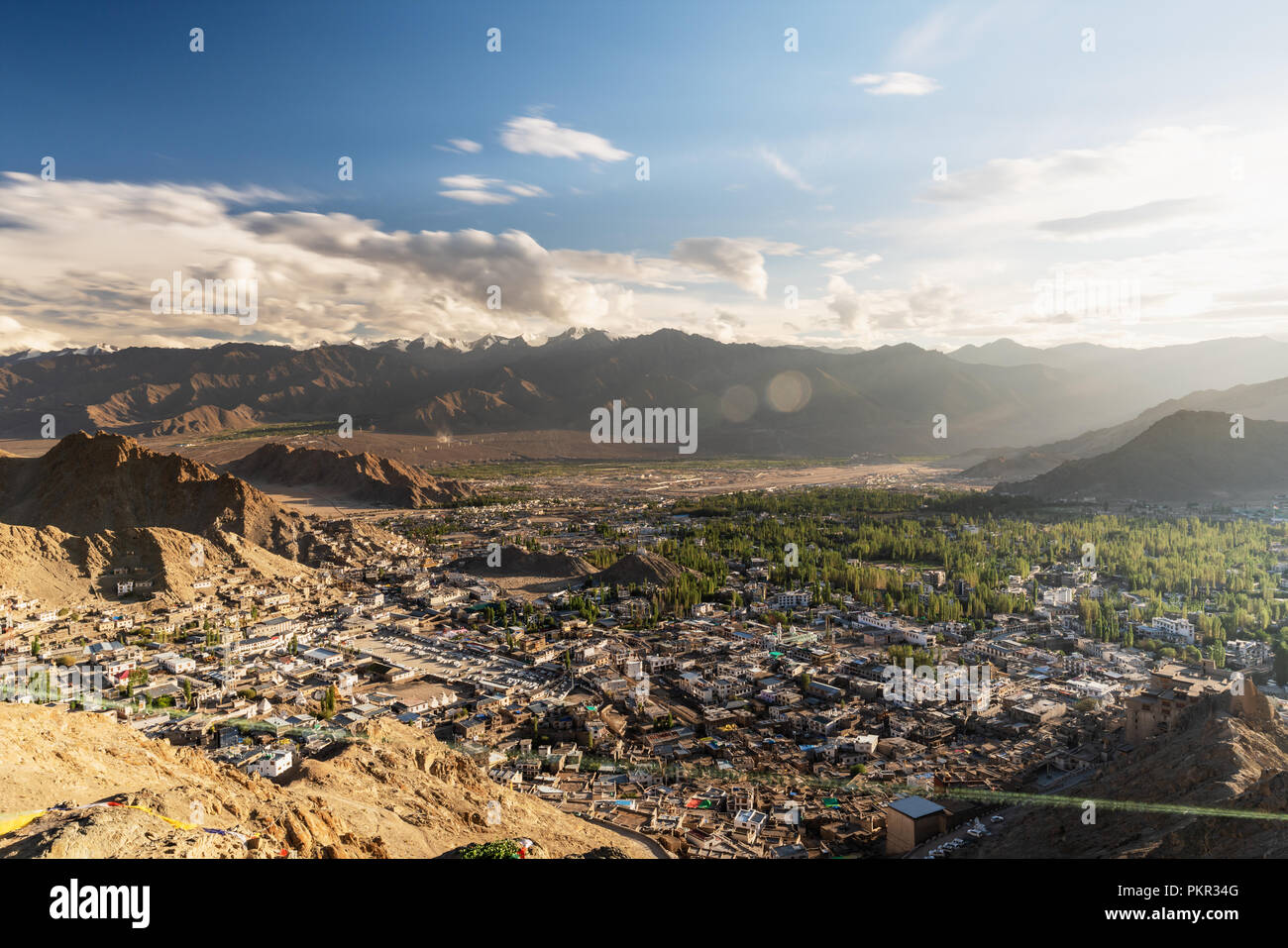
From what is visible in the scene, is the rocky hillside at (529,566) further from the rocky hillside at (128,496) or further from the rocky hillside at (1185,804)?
the rocky hillside at (1185,804)

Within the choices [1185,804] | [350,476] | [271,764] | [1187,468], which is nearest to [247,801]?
[271,764]

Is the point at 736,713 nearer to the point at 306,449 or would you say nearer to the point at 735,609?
the point at 735,609

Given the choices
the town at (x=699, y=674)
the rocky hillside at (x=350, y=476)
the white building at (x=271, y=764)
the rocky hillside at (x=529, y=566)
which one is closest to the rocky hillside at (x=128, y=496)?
the town at (x=699, y=674)

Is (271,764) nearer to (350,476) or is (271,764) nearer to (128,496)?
(128,496)

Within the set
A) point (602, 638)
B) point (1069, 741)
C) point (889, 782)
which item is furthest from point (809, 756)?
point (602, 638)
